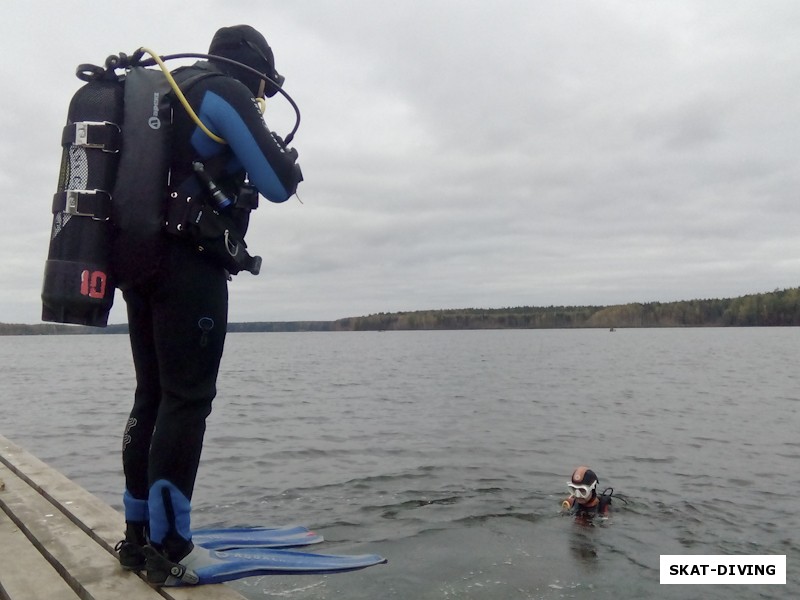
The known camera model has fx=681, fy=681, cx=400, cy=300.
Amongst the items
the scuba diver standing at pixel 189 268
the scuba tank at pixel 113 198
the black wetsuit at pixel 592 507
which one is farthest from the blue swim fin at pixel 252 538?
the black wetsuit at pixel 592 507

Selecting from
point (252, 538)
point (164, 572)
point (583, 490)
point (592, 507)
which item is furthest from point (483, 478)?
point (164, 572)

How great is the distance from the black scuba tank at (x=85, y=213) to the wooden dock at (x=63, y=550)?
1119 millimetres

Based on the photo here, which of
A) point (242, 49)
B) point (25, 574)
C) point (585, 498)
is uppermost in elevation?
point (242, 49)

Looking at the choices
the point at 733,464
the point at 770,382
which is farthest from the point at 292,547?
the point at 770,382

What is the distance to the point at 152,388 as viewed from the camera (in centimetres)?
313

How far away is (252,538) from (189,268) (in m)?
1.83

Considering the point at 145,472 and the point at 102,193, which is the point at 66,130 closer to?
the point at 102,193

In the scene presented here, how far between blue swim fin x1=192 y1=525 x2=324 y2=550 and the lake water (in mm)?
1245

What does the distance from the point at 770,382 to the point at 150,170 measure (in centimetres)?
3148

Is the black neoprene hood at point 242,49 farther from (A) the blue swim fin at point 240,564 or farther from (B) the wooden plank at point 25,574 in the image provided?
(B) the wooden plank at point 25,574

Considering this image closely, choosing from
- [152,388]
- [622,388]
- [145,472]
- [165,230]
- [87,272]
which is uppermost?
[165,230]

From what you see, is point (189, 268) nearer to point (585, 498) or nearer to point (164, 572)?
point (164, 572)

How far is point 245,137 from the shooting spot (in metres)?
2.83

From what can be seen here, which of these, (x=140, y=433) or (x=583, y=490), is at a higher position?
(x=140, y=433)
